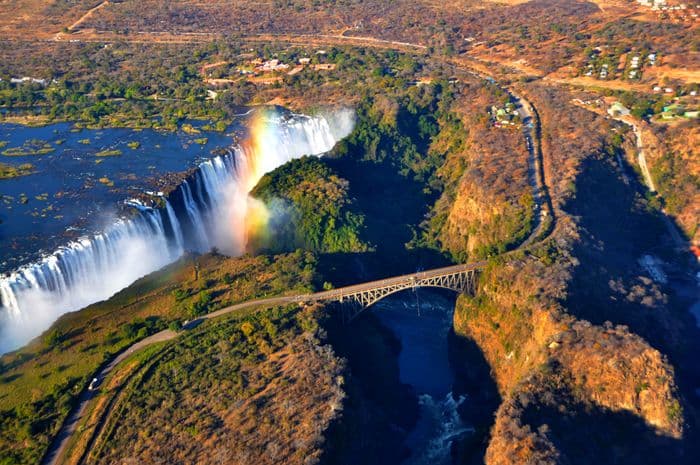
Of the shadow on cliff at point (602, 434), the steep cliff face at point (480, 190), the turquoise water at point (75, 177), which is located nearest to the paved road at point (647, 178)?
the steep cliff face at point (480, 190)

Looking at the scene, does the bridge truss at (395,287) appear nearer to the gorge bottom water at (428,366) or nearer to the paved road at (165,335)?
the paved road at (165,335)

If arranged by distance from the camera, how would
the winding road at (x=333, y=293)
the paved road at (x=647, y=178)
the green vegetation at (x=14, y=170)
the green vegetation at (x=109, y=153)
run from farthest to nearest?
the green vegetation at (x=109, y=153)
the paved road at (x=647, y=178)
the green vegetation at (x=14, y=170)
the winding road at (x=333, y=293)

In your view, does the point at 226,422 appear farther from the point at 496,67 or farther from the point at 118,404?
the point at 496,67

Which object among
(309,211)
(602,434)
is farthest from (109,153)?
(602,434)

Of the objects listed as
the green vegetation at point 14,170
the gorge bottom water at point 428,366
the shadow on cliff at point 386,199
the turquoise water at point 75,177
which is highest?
the green vegetation at point 14,170

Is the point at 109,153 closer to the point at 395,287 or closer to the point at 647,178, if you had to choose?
the point at 395,287

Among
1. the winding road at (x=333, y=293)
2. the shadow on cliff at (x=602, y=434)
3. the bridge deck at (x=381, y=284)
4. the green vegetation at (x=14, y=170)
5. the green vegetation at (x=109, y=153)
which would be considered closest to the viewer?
the winding road at (x=333, y=293)

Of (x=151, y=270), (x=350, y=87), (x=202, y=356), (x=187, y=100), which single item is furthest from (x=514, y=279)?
(x=187, y=100)
